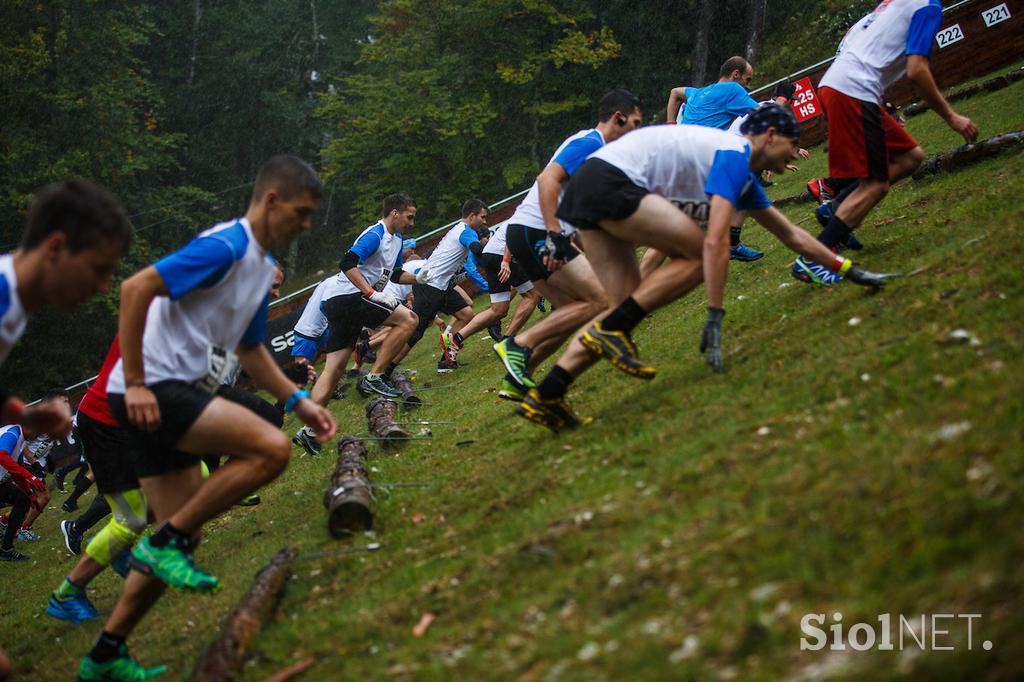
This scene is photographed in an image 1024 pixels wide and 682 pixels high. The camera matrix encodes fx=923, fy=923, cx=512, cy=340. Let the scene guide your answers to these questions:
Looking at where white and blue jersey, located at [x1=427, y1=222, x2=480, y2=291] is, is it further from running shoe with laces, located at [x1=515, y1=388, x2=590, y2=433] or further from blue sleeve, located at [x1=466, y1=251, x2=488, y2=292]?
running shoe with laces, located at [x1=515, y1=388, x2=590, y2=433]

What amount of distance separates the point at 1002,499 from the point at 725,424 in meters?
1.91

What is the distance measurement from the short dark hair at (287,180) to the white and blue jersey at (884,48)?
14.2 ft

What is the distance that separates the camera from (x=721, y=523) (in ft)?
12.3

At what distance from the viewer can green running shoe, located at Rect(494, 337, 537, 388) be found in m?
6.88

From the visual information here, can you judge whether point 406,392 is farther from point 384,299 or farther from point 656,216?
point 656,216

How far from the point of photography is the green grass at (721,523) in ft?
9.83

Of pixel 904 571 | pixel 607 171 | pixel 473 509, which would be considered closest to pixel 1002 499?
pixel 904 571

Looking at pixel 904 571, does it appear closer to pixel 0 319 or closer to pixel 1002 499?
pixel 1002 499

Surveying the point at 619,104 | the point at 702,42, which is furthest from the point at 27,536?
the point at 702,42

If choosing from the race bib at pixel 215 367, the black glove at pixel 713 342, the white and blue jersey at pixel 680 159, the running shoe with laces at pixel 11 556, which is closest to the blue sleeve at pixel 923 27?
the white and blue jersey at pixel 680 159

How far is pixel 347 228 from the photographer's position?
39.7m

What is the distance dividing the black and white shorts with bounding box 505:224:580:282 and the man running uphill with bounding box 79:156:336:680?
10.7 feet

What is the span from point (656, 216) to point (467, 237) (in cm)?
831

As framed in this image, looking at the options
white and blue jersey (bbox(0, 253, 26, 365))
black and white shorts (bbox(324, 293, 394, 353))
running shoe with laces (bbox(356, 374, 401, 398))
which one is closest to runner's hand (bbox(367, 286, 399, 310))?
black and white shorts (bbox(324, 293, 394, 353))
